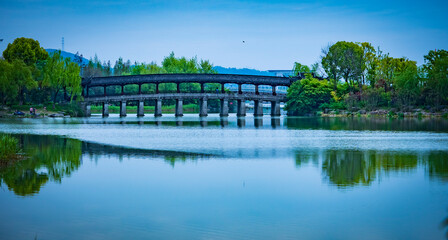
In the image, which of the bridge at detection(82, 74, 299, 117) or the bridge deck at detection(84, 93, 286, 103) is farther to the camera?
the bridge at detection(82, 74, 299, 117)

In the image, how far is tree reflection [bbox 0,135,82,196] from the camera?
15492 mm

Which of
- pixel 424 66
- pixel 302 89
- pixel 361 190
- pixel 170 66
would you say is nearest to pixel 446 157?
pixel 361 190

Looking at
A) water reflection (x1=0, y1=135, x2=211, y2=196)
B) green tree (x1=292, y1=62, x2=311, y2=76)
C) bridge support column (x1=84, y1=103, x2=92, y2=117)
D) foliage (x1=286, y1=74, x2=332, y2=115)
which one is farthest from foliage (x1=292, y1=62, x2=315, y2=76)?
water reflection (x1=0, y1=135, x2=211, y2=196)

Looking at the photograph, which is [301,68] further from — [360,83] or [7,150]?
[7,150]

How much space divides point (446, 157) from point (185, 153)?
1102 centimetres

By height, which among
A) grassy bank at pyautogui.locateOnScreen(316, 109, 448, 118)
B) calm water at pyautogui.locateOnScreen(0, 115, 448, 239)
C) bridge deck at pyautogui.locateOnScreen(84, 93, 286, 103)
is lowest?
calm water at pyautogui.locateOnScreen(0, 115, 448, 239)

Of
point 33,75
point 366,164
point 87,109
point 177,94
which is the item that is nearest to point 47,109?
point 33,75

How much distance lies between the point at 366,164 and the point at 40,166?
38.9ft

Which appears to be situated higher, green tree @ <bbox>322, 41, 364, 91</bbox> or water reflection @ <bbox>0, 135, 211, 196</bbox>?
green tree @ <bbox>322, 41, 364, 91</bbox>

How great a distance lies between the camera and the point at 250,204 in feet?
41.8

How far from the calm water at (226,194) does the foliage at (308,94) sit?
63.6m

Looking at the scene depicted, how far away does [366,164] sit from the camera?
19.6 meters

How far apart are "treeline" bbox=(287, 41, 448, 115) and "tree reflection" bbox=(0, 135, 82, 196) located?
187 feet

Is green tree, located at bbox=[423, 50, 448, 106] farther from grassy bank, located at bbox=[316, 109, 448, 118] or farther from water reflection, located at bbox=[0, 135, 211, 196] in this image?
water reflection, located at bbox=[0, 135, 211, 196]
